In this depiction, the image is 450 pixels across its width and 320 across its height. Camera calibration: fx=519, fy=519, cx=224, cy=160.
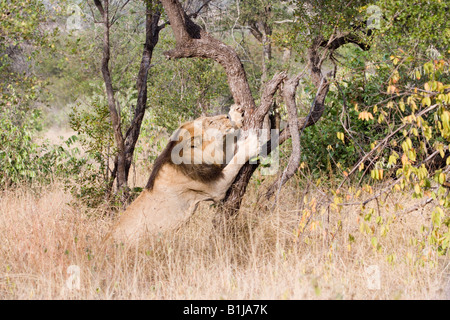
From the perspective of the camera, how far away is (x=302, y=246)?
479cm

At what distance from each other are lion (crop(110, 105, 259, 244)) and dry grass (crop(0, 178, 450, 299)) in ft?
0.67

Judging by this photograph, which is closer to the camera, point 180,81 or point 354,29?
point 354,29

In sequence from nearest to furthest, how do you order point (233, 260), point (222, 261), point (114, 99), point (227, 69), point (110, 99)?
point (222, 261) → point (233, 260) → point (227, 69) → point (110, 99) → point (114, 99)

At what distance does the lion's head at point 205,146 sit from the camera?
4.80 meters

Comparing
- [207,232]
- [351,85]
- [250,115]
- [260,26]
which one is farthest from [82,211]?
[260,26]

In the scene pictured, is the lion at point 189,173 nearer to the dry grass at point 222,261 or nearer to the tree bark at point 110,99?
the dry grass at point 222,261

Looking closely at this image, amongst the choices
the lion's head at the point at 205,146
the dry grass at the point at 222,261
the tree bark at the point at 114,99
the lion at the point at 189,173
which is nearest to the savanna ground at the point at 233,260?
the dry grass at the point at 222,261

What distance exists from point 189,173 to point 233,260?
909 mm

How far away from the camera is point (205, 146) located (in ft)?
15.8

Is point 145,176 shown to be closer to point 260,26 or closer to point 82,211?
point 82,211

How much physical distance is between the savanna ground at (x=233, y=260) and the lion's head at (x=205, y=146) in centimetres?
65

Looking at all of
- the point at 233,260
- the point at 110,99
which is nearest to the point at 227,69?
the point at 110,99

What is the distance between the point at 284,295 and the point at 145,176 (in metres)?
4.77

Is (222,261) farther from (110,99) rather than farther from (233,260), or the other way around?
(110,99)
